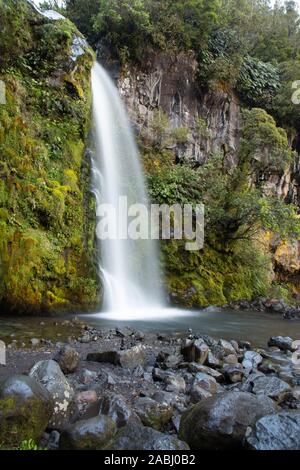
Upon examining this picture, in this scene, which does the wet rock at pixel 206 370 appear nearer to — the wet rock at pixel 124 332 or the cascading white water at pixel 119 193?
the wet rock at pixel 124 332

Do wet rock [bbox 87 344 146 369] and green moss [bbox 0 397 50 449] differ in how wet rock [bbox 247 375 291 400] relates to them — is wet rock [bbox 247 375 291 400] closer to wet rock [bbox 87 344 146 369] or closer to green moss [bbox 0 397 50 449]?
wet rock [bbox 87 344 146 369]

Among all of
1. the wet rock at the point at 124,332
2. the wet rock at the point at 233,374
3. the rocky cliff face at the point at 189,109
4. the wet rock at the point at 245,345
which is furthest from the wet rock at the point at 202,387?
the rocky cliff face at the point at 189,109

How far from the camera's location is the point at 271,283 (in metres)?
16.0

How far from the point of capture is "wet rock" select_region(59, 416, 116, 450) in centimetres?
288

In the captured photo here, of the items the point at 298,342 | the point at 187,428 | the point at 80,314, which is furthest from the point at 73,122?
the point at 187,428

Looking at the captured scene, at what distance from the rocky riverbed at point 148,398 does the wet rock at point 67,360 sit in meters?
0.01

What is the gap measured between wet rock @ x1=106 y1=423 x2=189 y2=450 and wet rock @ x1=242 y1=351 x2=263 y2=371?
112 inches

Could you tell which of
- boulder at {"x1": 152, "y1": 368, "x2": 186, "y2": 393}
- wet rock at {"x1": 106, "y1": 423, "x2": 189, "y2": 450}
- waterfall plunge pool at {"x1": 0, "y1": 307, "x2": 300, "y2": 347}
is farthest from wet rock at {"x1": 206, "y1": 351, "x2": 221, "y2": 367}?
wet rock at {"x1": 106, "y1": 423, "x2": 189, "y2": 450}

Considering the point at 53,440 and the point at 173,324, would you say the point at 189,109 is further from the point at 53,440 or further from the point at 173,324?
the point at 53,440

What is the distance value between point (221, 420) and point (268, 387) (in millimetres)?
1561

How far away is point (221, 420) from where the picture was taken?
3.11m

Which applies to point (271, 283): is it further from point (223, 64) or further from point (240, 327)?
point (223, 64)

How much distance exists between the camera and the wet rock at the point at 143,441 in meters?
2.77
